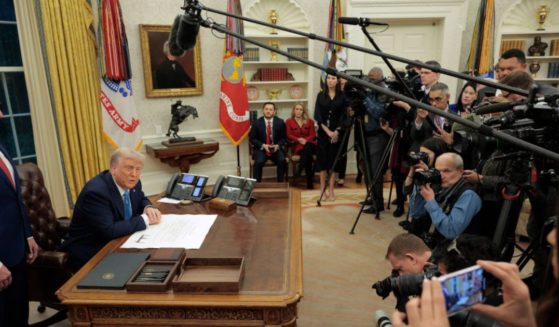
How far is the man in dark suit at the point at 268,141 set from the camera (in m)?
5.13

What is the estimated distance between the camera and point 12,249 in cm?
191

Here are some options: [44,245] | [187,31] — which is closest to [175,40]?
[187,31]

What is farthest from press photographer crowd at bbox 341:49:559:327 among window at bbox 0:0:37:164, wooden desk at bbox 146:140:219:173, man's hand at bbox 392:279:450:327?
window at bbox 0:0:37:164

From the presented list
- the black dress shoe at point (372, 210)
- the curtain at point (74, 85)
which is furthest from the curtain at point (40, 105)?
the black dress shoe at point (372, 210)

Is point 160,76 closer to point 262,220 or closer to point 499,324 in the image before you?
point 262,220

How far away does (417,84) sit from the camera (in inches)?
139

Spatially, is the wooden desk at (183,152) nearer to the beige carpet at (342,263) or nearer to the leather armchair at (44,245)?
the beige carpet at (342,263)

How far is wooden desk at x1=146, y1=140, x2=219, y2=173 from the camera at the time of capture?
15.8 ft

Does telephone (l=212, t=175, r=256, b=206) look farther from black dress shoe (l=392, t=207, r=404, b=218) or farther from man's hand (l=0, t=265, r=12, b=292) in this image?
black dress shoe (l=392, t=207, r=404, b=218)

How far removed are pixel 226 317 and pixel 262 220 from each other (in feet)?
2.57

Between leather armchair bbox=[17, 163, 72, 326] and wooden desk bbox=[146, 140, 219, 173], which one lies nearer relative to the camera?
leather armchair bbox=[17, 163, 72, 326]

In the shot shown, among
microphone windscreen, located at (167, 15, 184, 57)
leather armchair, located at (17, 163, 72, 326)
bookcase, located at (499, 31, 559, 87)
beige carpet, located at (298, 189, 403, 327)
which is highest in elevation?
bookcase, located at (499, 31, 559, 87)

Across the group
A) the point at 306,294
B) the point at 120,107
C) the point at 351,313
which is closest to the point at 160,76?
the point at 120,107

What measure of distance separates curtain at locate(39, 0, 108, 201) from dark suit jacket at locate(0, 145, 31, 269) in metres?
2.17
